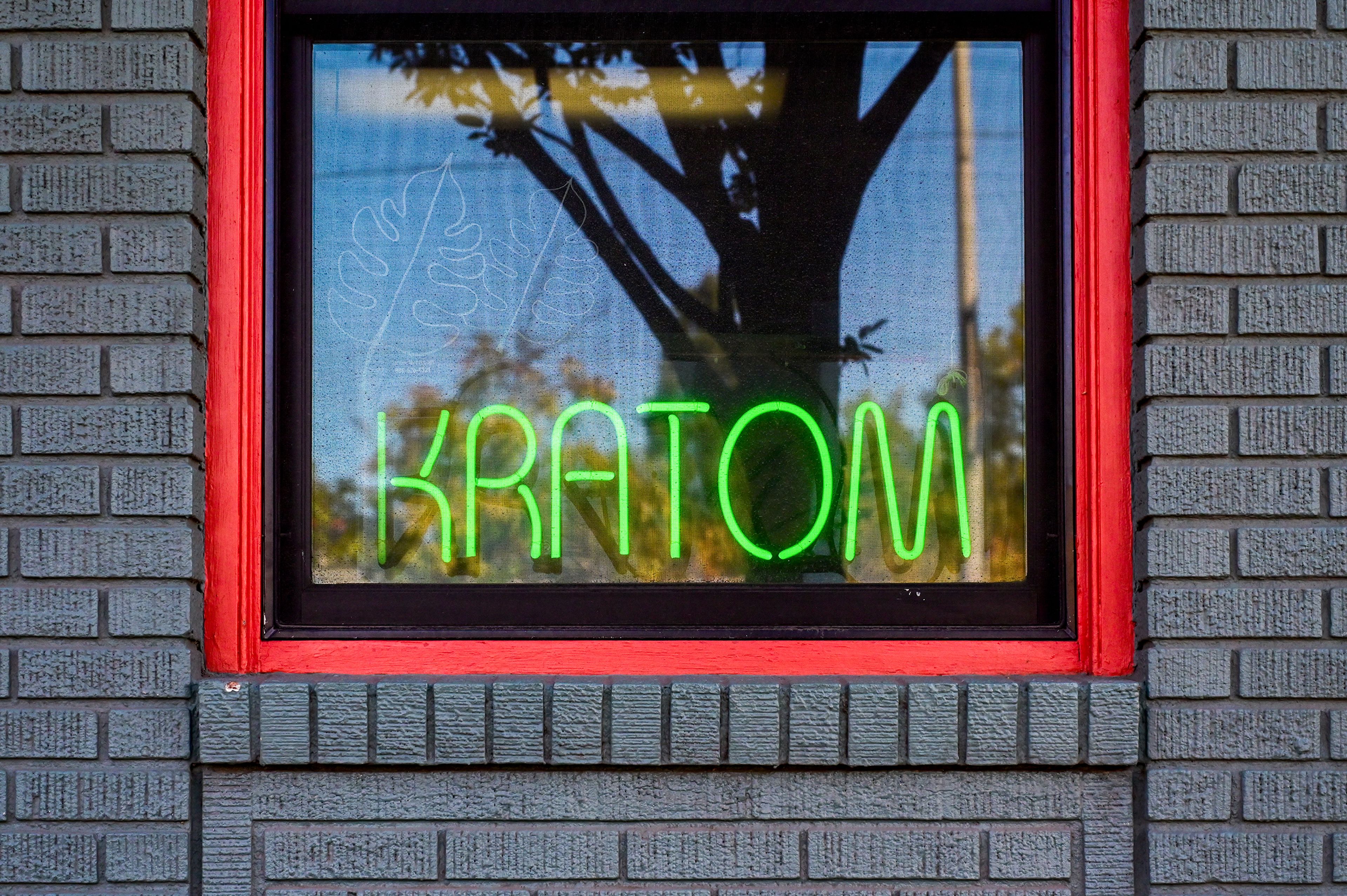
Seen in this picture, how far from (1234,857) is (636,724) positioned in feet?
4.96

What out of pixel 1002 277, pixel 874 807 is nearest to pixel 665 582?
pixel 874 807

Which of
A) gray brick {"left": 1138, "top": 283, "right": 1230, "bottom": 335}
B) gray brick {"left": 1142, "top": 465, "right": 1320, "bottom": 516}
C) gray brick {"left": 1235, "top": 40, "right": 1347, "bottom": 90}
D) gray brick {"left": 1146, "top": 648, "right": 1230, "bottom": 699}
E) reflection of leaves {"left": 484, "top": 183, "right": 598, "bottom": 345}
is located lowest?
gray brick {"left": 1146, "top": 648, "right": 1230, "bottom": 699}

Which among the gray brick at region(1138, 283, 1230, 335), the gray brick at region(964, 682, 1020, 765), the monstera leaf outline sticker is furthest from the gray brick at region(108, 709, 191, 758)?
the gray brick at region(1138, 283, 1230, 335)

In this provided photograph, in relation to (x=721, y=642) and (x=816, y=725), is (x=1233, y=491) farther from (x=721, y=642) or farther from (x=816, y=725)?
(x=721, y=642)

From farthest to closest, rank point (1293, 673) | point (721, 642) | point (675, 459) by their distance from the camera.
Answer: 1. point (675, 459)
2. point (721, 642)
3. point (1293, 673)

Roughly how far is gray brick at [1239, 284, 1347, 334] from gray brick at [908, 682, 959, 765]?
3.85ft

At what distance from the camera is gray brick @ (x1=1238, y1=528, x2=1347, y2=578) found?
225cm

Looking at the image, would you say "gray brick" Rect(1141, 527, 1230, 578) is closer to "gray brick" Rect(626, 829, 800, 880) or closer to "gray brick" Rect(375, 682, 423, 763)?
"gray brick" Rect(626, 829, 800, 880)

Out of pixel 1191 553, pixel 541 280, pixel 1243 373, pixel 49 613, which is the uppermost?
pixel 541 280

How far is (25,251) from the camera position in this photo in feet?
7.55

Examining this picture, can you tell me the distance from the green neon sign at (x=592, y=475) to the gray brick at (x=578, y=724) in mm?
391

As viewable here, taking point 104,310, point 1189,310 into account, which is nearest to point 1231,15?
point 1189,310

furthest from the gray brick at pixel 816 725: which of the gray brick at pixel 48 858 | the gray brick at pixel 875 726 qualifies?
the gray brick at pixel 48 858

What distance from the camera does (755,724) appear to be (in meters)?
2.26
